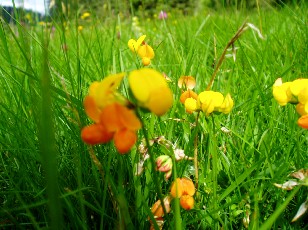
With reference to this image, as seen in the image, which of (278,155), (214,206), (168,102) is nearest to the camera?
(168,102)

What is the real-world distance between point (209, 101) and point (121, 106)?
15.0 inches

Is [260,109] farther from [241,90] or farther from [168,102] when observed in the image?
[168,102]

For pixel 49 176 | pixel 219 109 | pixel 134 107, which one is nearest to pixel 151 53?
pixel 219 109

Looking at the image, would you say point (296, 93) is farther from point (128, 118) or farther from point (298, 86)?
point (128, 118)

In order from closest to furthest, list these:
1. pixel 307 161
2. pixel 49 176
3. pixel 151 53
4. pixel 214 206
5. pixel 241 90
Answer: pixel 49 176 → pixel 214 206 → pixel 307 161 → pixel 151 53 → pixel 241 90

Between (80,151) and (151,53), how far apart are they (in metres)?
0.37

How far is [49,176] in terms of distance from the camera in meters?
0.31

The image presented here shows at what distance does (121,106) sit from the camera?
43 cm

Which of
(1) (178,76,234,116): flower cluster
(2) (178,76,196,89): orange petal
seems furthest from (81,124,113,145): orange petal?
(2) (178,76,196,89): orange petal

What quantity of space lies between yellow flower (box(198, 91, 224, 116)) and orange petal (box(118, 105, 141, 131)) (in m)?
0.36

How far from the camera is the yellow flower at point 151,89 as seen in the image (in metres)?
0.42

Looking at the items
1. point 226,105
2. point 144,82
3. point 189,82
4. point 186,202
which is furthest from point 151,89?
point 189,82

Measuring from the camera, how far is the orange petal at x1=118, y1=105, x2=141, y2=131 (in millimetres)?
432

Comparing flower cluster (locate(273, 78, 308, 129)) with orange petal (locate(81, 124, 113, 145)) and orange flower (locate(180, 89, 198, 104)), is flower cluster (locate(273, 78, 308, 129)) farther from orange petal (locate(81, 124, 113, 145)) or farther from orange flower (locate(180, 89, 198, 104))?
orange petal (locate(81, 124, 113, 145))
